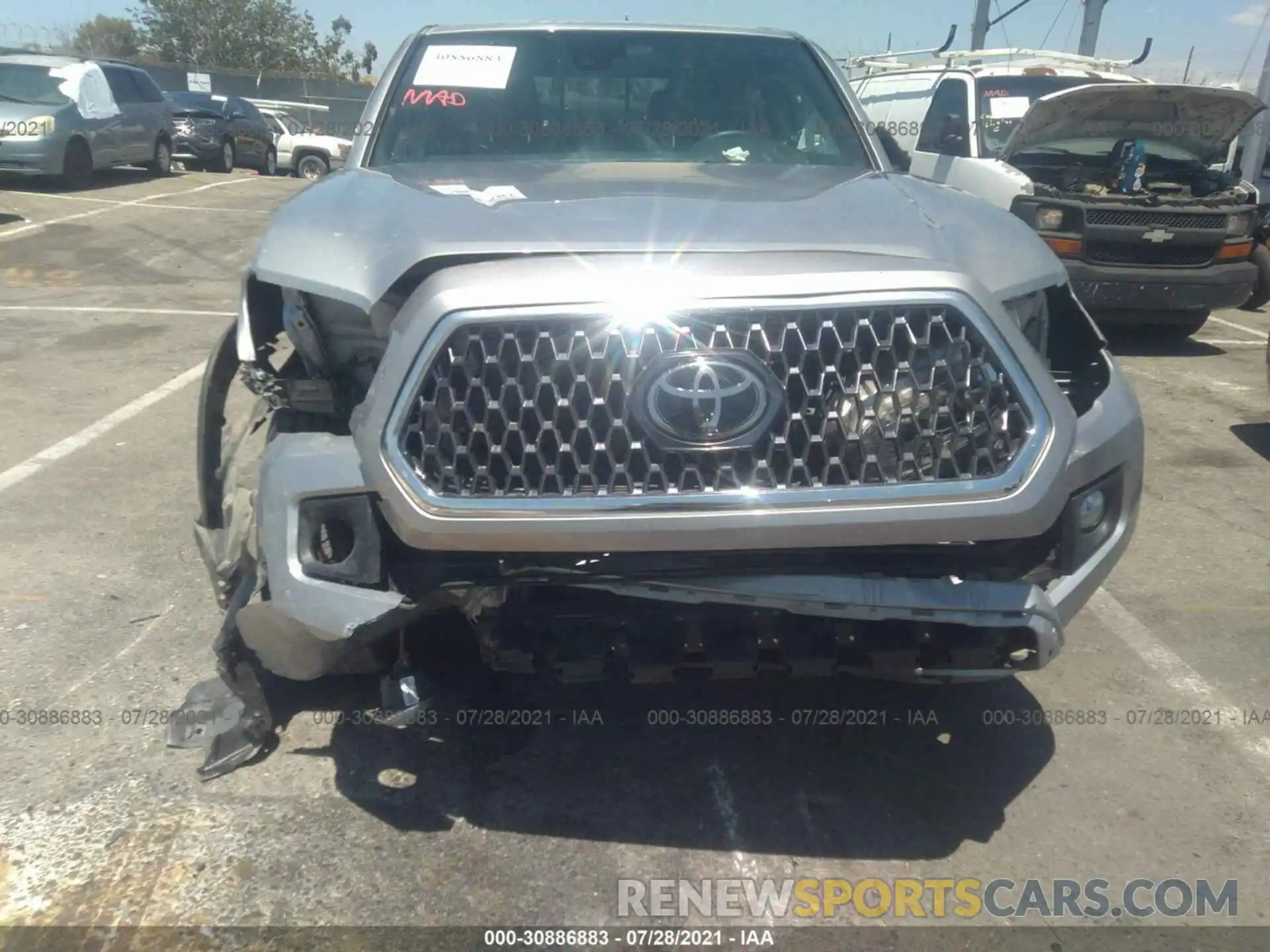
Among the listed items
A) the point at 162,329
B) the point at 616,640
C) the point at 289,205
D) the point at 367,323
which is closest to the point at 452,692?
the point at 616,640

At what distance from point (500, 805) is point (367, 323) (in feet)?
4.14

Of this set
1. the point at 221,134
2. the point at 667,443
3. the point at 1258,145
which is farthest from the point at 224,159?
the point at 667,443

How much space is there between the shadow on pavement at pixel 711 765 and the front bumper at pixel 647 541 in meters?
0.50

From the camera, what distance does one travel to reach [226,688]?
3289mm

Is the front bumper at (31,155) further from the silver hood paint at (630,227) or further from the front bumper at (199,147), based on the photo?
the silver hood paint at (630,227)

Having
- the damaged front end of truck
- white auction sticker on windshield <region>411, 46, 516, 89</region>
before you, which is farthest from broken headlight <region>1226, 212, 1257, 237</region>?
the damaged front end of truck

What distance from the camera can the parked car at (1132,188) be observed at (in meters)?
8.23

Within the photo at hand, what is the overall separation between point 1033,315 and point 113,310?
8.35m

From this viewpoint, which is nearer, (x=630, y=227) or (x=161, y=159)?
(x=630, y=227)

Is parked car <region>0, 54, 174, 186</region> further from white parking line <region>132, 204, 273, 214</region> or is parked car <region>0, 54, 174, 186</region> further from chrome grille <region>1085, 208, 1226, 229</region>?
chrome grille <region>1085, 208, 1226, 229</region>

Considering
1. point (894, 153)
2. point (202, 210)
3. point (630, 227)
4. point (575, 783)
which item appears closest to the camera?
point (630, 227)

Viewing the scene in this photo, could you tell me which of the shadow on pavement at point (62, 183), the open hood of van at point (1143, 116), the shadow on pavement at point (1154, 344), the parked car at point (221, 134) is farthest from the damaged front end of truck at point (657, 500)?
the parked car at point (221, 134)

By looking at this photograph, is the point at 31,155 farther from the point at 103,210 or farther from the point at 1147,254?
the point at 1147,254

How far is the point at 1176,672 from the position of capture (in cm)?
371
